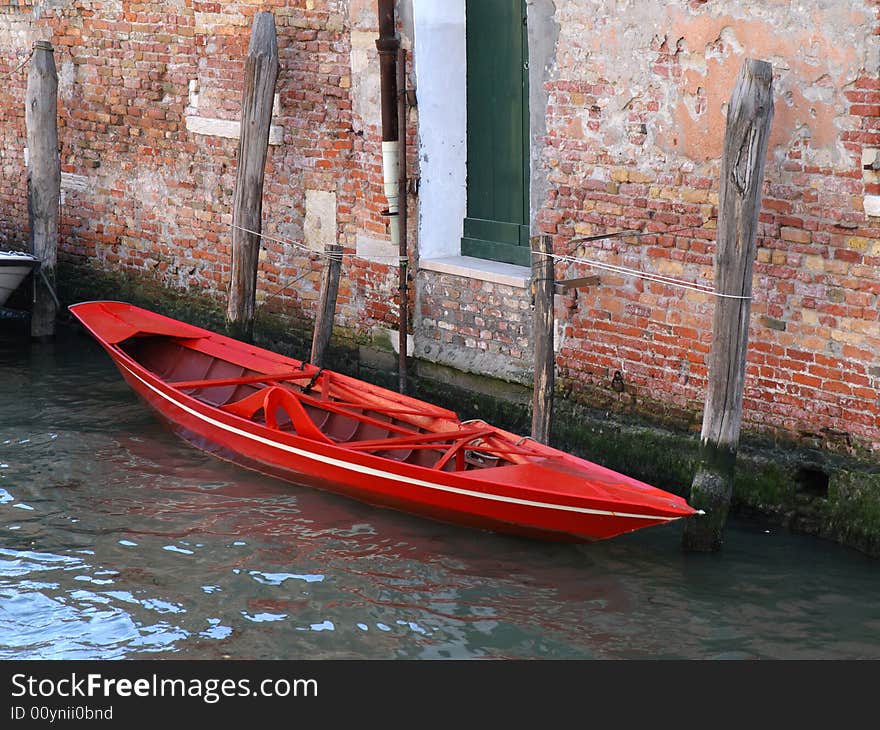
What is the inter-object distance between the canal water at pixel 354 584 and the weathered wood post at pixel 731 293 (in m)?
0.31

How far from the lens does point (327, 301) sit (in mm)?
7891

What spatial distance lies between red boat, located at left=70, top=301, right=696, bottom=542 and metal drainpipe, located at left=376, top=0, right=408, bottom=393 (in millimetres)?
754

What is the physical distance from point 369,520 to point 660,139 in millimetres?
2485

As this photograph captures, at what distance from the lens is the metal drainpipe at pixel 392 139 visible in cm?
772

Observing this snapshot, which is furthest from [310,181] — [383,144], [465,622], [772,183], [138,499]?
[465,622]

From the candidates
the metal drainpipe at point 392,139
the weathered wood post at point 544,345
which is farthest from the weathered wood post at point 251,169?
the weathered wood post at point 544,345

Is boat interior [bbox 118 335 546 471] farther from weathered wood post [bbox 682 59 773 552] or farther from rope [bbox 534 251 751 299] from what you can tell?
rope [bbox 534 251 751 299]

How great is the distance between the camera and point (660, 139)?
6.53 meters

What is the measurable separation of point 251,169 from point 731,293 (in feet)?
12.6

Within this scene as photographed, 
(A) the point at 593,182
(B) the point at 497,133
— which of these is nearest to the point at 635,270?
(A) the point at 593,182

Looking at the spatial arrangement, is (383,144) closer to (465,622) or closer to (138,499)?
(138,499)

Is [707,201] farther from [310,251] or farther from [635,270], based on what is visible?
[310,251]

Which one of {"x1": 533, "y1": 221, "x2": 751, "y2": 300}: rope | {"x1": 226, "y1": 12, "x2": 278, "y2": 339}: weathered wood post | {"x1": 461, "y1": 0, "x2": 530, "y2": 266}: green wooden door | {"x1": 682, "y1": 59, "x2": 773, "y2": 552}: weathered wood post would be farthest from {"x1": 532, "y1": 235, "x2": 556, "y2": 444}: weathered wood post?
{"x1": 226, "y1": 12, "x2": 278, "y2": 339}: weathered wood post

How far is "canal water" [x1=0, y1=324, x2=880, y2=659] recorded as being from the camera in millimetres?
5180
